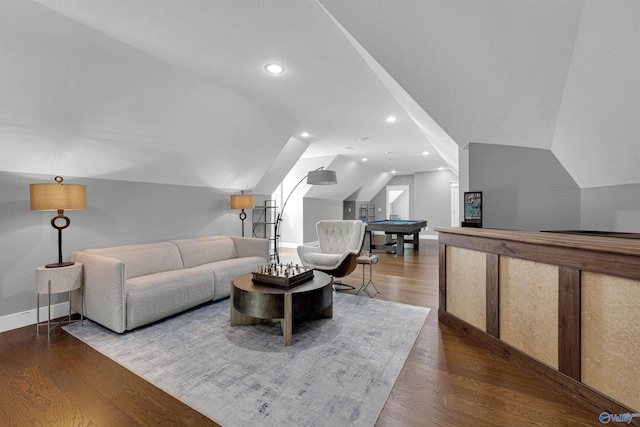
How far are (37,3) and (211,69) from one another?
4.24ft

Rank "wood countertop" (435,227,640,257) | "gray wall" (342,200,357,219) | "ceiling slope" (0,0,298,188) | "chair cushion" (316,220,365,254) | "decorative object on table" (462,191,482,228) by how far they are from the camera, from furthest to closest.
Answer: "gray wall" (342,200,357,219) → "chair cushion" (316,220,365,254) → "decorative object on table" (462,191,482,228) → "ceiling slope" (0,0,298,188) → "wood countertop" (435,227,640,257)

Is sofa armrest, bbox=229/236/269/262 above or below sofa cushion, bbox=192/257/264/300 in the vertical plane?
above

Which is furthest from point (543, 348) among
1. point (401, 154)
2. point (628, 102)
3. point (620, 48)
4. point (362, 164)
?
point (362, 164)

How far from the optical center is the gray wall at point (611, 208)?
229 centimetres

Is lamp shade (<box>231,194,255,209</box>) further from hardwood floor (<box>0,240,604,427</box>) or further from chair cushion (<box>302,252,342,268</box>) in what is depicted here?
hardwood floor (<box>0,240,604,427</box>)

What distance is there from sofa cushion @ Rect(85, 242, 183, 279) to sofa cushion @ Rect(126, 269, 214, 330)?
24 cm

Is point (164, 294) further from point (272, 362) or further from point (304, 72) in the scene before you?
point (304, 72)

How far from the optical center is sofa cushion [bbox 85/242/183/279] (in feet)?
10.2

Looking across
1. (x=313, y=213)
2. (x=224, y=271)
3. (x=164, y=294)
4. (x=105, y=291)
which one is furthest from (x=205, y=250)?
(x=313, y=213)

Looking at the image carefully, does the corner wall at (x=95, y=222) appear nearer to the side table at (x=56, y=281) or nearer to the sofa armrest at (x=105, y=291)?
the side table at (x=56, y=281)

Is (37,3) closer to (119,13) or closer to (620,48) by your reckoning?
(119,13)

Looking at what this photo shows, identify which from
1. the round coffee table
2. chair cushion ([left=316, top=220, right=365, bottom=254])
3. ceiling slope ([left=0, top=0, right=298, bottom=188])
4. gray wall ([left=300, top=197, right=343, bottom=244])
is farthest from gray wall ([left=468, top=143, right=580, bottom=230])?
gray wall ([left=300, top=197, right=343, bottom=244])

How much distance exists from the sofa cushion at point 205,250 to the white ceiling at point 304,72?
112cm

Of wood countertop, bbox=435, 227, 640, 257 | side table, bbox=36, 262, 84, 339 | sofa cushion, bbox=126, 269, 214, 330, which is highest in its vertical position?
wood countertop, bbox=435, 227, 640, 257
